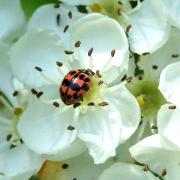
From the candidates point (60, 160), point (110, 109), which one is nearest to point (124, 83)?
point (110, 109)

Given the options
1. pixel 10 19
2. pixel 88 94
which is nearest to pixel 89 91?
pixel 88 94

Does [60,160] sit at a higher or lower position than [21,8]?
lower

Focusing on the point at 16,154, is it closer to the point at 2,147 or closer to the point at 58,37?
the point at 2,147

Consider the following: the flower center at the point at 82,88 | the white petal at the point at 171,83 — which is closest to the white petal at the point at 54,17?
the flower center at the point at 82,88

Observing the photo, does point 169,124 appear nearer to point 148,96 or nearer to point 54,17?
point 148,96

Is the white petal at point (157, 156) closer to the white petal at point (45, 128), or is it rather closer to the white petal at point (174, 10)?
the white petal at point (45, 128)

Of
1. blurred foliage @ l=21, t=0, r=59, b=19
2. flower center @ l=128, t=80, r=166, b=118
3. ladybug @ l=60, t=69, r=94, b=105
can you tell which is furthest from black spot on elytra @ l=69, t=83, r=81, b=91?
blurred foliage @ l=21, t=0, r=59, b=19
